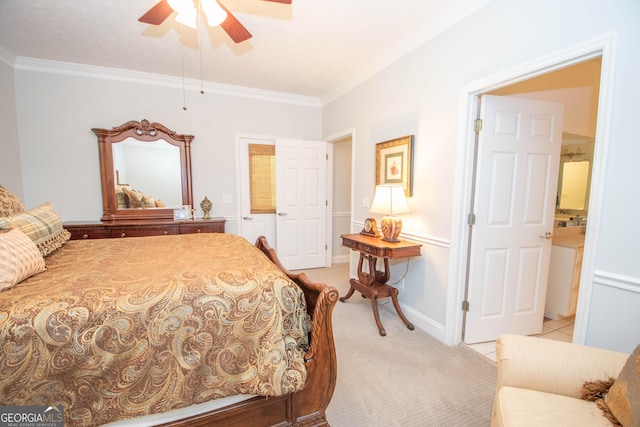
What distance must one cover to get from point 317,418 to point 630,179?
189 centimetres

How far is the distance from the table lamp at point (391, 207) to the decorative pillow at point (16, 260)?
2.30 metres

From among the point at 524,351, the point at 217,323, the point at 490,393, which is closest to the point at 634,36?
the point at 524,351

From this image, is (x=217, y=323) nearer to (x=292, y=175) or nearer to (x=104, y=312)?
(x=104, y=312)

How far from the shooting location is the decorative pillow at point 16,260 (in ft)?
3.68

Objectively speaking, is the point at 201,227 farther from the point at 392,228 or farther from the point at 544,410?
the point at 544,410

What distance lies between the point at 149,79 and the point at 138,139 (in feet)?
2.54

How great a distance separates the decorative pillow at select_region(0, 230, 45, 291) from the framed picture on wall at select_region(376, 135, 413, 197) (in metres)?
2.63

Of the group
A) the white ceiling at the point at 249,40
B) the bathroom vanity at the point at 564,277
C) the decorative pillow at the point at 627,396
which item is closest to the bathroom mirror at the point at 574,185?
the bathroom vanity at the point at 564,277

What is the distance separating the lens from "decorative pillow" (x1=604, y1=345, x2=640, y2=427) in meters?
0.88

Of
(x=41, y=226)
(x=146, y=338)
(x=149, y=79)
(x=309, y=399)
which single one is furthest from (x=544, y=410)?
(x=149, y=79)

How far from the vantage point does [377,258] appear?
8.87ft

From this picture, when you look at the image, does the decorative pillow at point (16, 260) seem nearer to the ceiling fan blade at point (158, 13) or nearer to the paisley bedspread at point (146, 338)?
the paisley bedspread at point (146, 338)

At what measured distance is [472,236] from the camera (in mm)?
2188

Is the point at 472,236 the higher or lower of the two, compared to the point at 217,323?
higher
